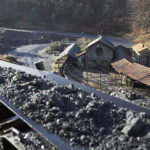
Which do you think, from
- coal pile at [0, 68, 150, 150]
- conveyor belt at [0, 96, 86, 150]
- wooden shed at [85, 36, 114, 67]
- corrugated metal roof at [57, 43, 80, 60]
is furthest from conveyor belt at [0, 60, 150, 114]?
corrugated metal roof at [57, 43, 80, 60]

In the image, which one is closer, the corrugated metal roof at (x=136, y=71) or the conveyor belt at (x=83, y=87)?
the conveyor belt at (x=83, y=87)

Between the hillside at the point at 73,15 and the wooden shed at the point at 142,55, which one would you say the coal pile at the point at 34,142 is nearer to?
the wooden shed at the point at 142,55

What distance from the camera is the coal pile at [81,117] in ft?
21.2

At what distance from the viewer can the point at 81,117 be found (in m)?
7.47

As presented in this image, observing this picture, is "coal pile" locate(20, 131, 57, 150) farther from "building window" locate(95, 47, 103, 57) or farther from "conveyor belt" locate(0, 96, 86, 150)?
"building window" locate(95, 47, 103, 57)

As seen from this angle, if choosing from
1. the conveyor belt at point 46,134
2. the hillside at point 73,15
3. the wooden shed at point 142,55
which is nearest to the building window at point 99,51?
the wooden shed at point 142,55

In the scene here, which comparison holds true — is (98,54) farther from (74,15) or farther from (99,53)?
(74,15)

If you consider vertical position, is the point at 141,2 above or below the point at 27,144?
above

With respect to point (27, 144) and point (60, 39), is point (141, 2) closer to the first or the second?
point (60, 39)

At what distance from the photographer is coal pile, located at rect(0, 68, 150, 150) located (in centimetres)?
646

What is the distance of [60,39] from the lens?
168 feet

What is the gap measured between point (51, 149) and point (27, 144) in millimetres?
883

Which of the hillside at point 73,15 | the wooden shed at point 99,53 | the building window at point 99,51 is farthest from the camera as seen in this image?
the hillside at point 73,15

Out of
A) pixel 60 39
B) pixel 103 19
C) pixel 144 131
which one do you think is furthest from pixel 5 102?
pixel 103 19
